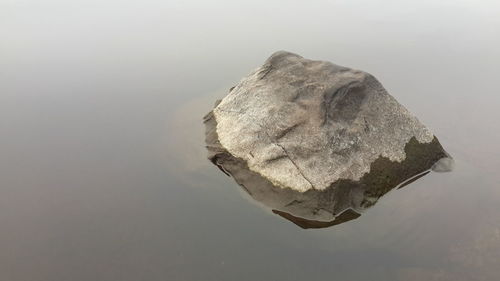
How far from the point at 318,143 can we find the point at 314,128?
0.43 metres

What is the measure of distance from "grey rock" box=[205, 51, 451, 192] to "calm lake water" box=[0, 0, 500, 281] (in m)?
0.94

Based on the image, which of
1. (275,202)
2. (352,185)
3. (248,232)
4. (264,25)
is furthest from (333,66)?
(264,25)

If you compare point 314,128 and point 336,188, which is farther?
point 314,128

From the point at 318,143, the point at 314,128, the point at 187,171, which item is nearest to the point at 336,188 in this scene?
the point at 318,143

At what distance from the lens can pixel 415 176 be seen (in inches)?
413

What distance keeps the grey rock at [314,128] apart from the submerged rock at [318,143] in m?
0.02

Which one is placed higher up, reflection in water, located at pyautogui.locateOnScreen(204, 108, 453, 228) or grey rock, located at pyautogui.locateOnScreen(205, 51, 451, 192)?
grey rock, located at pyautogui.locateOnScreen(205, 51, 451, 192)

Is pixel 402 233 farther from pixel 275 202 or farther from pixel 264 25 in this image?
pixel 264 25

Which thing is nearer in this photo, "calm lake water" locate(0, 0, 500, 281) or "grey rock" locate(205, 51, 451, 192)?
"calm lake water" locate(0, 0, 500, 281)

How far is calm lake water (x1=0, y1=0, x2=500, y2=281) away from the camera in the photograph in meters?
8.08

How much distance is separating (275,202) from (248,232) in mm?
1009

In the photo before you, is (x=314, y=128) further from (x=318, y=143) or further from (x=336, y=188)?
(x=336, y=188)

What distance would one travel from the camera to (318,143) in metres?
9.55

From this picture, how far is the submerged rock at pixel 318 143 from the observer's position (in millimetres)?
9203
